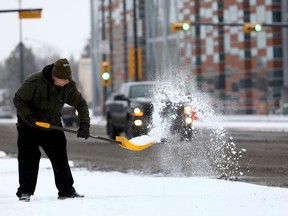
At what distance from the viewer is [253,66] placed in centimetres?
6278

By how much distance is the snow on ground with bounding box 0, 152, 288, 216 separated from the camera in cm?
692

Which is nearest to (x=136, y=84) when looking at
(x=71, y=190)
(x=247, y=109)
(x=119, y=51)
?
(x=71, y=190)

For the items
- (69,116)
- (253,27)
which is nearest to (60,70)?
(253,27)

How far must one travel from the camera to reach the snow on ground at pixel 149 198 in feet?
22.7

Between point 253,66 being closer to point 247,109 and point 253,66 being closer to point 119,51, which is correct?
point 247,109

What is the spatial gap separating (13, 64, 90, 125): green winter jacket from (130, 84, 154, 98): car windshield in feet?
35.8

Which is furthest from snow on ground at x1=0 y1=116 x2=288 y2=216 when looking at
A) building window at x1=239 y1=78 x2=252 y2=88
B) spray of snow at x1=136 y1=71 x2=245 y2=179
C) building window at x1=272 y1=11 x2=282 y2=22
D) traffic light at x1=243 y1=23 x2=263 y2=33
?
building window at x1=239 y1=78 x2=252 y2=88

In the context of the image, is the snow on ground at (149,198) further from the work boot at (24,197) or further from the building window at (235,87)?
the building window at (235,87)

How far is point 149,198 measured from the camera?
25.6 feet

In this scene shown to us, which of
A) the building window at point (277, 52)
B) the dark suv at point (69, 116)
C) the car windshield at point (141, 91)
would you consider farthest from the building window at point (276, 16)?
the car windshield at point (141, 91)

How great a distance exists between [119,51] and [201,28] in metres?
19.6

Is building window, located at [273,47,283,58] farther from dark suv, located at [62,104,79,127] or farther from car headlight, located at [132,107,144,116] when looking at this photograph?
car headlight, located at [132,107,144,116]

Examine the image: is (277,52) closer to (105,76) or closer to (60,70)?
(105,76)

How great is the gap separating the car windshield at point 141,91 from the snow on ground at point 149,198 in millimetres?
8372
